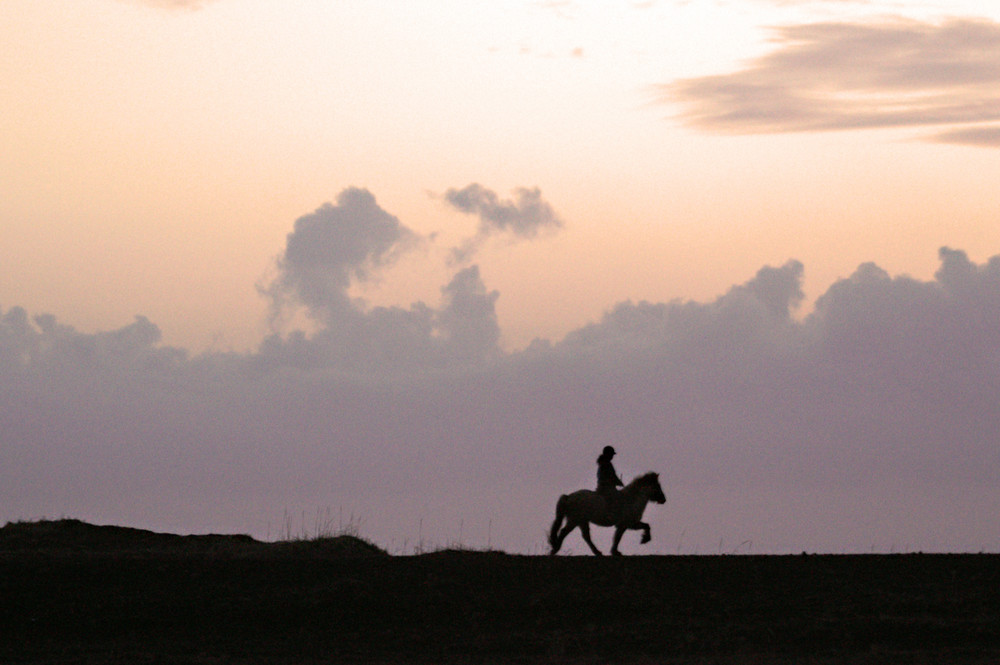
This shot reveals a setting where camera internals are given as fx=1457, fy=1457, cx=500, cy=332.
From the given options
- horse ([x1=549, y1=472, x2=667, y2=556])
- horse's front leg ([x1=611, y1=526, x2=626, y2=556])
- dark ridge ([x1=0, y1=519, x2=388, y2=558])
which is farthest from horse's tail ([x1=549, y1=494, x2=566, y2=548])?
dark ridge ([x1=0, y1=519, x2=388, y2=558])

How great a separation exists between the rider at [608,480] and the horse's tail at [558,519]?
0.67 metres

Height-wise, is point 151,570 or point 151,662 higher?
point 151,570

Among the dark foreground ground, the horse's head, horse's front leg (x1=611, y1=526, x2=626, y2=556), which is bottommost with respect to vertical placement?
the dark foreground ground

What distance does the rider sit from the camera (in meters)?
25.4

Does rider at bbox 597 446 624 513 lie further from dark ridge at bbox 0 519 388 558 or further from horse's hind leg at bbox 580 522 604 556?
dark ridge at bbox 0 519 388 558

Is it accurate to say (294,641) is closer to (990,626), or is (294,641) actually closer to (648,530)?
(648,530)

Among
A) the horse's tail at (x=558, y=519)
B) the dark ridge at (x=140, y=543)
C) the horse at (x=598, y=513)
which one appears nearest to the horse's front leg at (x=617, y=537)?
the horse at (x=598, y=513)

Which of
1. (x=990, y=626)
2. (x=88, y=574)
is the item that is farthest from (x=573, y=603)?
(x=88, y=574)

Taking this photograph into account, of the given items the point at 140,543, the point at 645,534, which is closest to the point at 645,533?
the point at 645,534

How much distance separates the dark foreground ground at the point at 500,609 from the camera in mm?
19297

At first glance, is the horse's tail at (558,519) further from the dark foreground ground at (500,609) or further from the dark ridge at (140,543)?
the dark ridge at (140,543)

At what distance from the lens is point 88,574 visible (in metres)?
23.5

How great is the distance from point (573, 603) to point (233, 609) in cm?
508

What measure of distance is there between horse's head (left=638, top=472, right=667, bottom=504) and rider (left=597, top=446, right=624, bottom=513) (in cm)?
41
